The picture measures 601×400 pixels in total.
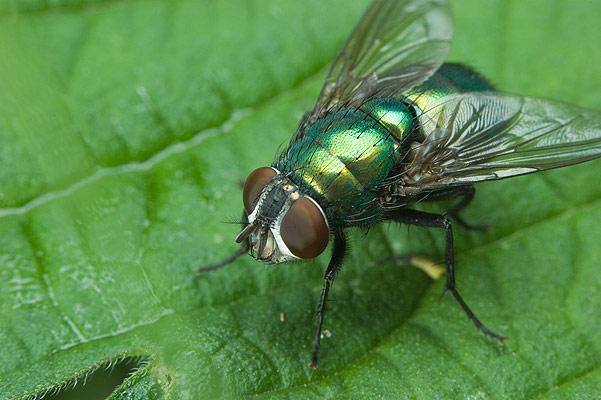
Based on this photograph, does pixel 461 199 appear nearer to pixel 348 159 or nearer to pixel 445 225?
pixel 445 225

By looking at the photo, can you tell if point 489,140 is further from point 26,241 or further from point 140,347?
point 26,241

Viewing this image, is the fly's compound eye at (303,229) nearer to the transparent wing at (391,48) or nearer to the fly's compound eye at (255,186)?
the fly's compound eye at (255,186)

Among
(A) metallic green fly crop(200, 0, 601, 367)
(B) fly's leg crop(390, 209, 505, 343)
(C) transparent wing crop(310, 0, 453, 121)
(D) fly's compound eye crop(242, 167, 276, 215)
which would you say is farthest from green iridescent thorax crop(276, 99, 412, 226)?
(C) transparent wing crop(310, 0, 453, 121)

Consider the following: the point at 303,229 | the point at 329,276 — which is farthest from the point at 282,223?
the point at 329,276

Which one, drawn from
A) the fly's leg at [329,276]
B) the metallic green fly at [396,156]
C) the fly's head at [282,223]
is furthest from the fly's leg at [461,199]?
the fly's head at [282,223]

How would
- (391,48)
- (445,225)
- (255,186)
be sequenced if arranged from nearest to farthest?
(255,186) < (445,225) < (391,48)

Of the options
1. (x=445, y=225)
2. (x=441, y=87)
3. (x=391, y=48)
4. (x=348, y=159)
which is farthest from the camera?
(x=391, y=48)
